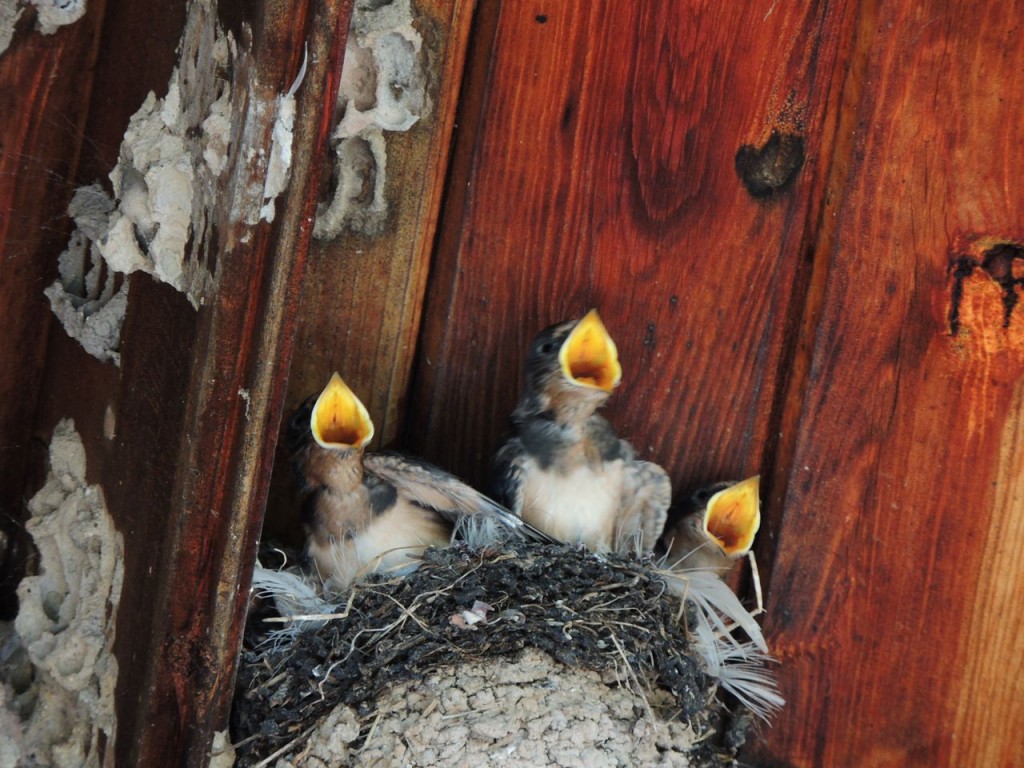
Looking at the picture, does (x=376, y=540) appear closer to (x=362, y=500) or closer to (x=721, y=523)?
(x=362, y=500)

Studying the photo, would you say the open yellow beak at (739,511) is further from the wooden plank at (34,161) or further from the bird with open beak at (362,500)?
the wooden plank at (34,161)

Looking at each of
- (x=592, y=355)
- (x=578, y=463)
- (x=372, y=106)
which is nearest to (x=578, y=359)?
(x=592, y=355)

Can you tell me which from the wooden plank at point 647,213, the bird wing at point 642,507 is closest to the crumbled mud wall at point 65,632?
the wooden plank at point 647,213

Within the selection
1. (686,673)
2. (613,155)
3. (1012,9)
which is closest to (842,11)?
(1012,9)

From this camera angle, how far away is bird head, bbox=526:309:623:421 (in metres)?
1.81

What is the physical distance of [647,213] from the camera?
6.19 feet

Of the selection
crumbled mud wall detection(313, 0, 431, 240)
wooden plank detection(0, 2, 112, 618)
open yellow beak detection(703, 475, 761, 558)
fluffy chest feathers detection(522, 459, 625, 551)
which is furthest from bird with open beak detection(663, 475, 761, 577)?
wooden plank detection(0, 2, 112, 618)

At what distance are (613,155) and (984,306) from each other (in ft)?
1.99

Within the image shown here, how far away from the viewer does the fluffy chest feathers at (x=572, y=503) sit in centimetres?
201

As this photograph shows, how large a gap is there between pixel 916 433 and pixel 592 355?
0.50 m

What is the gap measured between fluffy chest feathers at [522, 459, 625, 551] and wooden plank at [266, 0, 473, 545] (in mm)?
275

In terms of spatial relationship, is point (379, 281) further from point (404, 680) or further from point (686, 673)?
point (686, 673)

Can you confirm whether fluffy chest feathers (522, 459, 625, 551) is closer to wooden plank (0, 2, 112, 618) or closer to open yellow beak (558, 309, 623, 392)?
open yellow beak (558, 309, 623, 392)

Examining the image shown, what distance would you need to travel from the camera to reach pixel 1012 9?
5.79 feet
